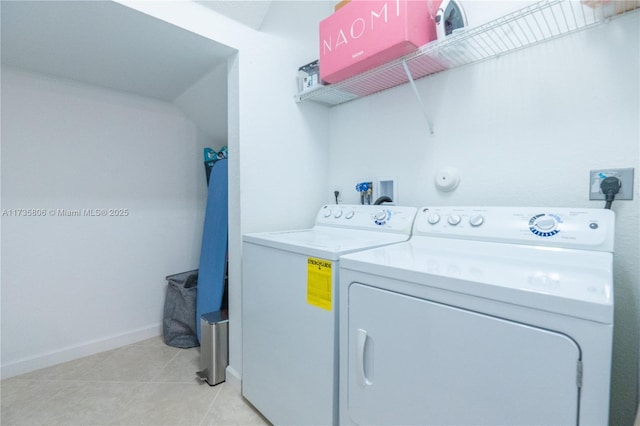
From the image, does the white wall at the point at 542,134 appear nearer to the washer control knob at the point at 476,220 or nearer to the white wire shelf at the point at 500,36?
the white wire shelf at the point at 500,36

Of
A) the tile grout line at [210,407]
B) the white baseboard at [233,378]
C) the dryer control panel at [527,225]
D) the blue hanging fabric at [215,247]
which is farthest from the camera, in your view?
the blue hanging fabric at [215,247]

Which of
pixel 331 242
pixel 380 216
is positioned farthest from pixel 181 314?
Result: pixel 380 216

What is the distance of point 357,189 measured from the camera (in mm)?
1829

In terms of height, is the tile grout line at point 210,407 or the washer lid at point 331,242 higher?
the washer lid at point 331,242

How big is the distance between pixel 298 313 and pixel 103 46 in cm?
181

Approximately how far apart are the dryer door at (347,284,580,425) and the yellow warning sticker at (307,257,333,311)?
0.11 meters

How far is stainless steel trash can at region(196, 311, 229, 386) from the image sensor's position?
5.74 ft

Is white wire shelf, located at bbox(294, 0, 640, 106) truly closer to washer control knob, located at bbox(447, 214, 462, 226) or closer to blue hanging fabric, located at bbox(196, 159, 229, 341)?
washer control knob, located at bbox(447, 214, 462, 226)

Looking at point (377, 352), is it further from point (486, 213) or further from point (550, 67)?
point (550, 67)

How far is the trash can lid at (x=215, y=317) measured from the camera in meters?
1.78

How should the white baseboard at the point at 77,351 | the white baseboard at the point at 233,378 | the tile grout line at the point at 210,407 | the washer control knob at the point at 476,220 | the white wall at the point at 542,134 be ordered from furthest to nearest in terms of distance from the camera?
1. the white baseboard at the point at 77,351
2. the white baseboard at the point at 233,378
3. the tile grout line at the point at 210,407
4. the washer control knob at the point at 476,220
5. the white wall at the point at 542,134

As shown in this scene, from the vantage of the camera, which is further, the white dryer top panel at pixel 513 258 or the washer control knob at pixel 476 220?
the washer control knob at pixel 476 220

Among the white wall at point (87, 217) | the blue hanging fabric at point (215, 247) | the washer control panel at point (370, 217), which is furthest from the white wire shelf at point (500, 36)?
the white wall at point (87, 217)

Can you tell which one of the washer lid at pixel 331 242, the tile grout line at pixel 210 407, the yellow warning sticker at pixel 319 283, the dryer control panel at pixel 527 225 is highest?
the dryer control panel at pixel 527 225
